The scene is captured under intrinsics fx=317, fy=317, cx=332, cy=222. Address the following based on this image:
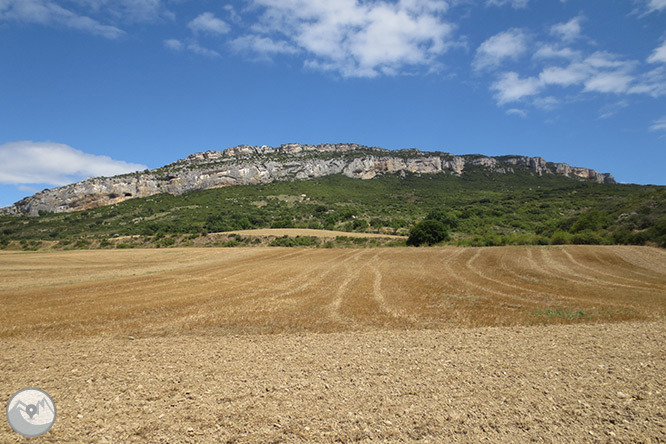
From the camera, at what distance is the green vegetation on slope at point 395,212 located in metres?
50.9

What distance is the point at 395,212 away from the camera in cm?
10081

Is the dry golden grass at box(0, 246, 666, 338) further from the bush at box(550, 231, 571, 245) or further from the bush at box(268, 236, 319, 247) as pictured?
the bush at box(268, 236, 319, 247)

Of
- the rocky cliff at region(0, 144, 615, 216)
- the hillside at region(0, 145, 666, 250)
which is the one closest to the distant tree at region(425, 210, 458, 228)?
the hillside at region(0, 145, 666, 250)

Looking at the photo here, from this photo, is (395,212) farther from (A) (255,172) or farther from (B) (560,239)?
(A) (255,172)

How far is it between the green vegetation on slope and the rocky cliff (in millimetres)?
10216

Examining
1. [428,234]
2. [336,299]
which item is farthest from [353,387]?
[428,234]

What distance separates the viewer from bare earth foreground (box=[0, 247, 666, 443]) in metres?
5.18

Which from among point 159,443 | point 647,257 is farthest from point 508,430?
point 647,257

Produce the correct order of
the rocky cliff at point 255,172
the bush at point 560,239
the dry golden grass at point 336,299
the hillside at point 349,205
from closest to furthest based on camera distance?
the dry golden grass at point 336,299
the bush at point 560,239
the hillside at point 349,205
the rocky cliff at point 255,172

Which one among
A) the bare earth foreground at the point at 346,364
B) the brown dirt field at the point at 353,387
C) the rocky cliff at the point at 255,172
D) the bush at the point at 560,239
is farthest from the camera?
the rocky cliff at the point at 255,172

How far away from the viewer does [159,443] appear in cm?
475

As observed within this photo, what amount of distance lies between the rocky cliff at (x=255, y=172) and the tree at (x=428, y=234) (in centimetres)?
11431

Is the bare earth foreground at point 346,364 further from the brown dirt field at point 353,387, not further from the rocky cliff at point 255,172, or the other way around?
the rocky cliff at point 255,172

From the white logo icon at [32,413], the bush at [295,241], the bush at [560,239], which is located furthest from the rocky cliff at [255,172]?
the white logo icon at [32,413]
